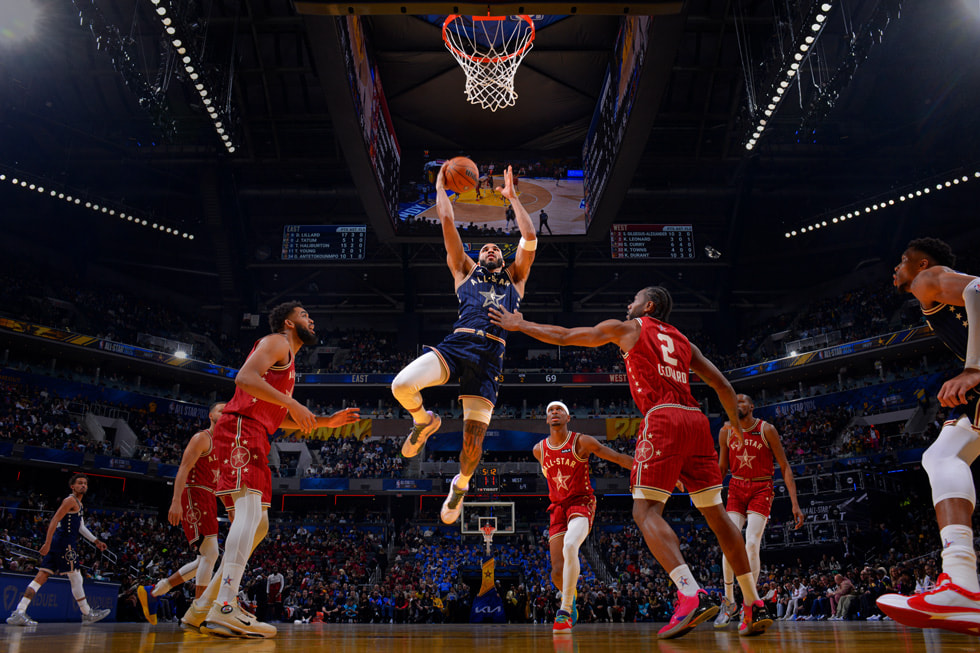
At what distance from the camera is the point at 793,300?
3500 centimetres

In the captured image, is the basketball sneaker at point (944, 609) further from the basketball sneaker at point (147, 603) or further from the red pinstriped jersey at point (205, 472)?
the basketball sneaker at point (147, 603)

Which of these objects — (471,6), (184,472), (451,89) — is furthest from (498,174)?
(184,472)

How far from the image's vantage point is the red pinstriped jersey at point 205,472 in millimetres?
7285

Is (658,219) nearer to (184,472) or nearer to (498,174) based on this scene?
(498,174)

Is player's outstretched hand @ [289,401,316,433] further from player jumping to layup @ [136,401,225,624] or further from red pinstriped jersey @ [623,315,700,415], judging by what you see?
red pinstriped jersey @ [623,315,700,415]

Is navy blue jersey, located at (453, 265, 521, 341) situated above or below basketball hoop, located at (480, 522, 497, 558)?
above

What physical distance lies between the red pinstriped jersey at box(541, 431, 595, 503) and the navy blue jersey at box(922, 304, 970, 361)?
4.21 meters

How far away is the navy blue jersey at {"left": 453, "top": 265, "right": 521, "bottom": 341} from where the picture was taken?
20.9 ft

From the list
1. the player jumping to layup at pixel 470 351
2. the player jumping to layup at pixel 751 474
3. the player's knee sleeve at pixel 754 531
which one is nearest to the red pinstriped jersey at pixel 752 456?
the player jumping to layup at pixel 751 474

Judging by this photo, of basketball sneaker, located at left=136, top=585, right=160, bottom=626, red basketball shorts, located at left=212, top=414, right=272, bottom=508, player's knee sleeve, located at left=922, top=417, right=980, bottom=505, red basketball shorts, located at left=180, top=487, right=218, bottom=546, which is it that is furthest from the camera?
basketball sneaker, located at left=136, top=585, right=160, bottom=626

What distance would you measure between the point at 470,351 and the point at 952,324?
3682 mm

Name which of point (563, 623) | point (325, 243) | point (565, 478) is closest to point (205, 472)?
point (565, 478)

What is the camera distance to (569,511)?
7648 millimetres

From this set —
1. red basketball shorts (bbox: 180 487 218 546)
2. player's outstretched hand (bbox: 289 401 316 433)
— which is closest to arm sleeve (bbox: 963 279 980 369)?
player's outstretched hand (bbox: 289 401 316 433)
